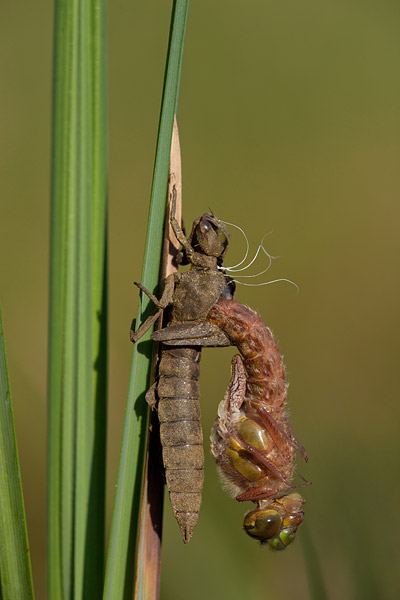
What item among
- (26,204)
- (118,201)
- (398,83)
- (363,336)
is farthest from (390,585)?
(398,83)

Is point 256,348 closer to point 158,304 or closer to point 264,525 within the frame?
point 158,304

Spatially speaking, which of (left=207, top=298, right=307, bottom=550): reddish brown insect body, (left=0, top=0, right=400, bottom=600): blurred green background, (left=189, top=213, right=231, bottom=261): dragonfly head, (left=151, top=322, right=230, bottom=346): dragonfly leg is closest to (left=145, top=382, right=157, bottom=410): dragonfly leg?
(left=151, top=322, right=230, bottom=346): dragonfly leg

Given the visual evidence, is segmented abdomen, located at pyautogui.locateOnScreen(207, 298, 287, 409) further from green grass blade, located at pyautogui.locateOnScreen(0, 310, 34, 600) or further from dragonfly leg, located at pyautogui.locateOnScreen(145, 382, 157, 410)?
green grass blade, located at pyautogui.locateOnScreen(0, 310, 34, 600)

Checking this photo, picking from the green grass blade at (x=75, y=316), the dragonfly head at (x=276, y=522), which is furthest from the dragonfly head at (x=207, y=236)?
the dragonfly head at (x=276, y=522)

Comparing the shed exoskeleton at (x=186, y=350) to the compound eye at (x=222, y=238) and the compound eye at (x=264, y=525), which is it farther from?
the compound eye at (x=264, y=525)

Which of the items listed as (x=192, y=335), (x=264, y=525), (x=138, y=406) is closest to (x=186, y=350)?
(x=192, y=335)

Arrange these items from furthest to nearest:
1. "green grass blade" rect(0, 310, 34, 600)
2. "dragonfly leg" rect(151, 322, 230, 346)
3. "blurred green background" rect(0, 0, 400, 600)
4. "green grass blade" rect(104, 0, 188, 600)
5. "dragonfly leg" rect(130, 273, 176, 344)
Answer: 1. "blurred green background" rect(0, 0, 400, 600)
2. "dragonfly leg" rect(151, 322, 230, 346)
3. "dragonfly leg" rect(130, 273, 176, 344)
4. "green grass blade" rect(104, 0, 188, 600)
5. "green grass blade" rect(0, 310, 34, 600)

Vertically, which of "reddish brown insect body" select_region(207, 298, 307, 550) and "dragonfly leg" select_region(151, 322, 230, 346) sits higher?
"dragonfly leg" select_region(151, 322, 230, 346)
